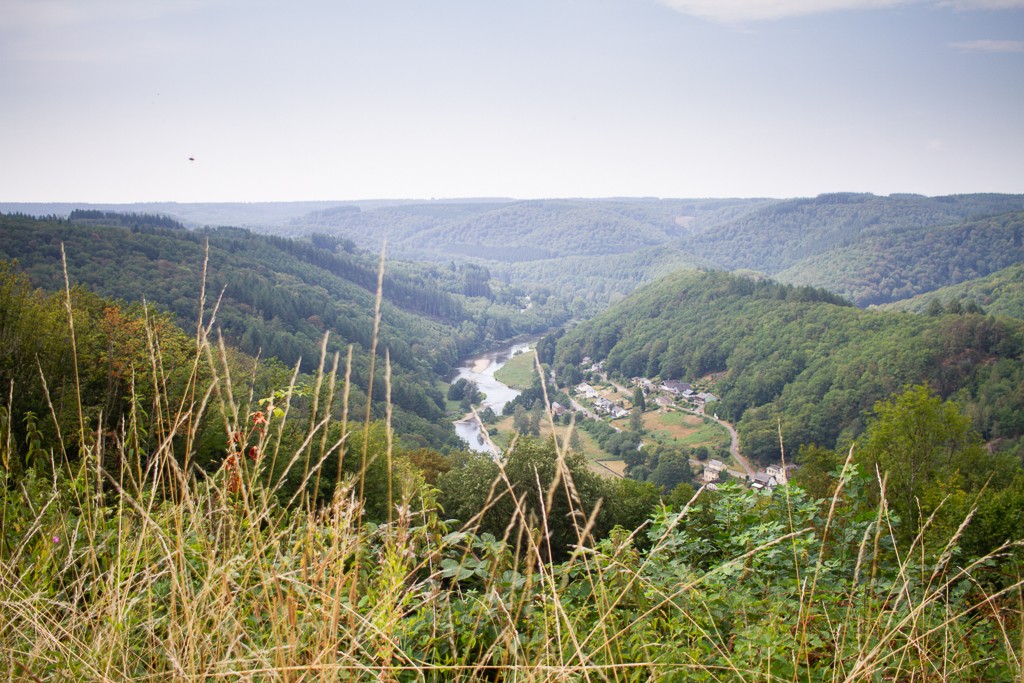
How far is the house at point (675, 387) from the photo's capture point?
308ft

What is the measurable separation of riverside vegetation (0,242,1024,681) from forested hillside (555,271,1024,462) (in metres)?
52.7

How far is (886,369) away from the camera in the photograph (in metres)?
67.4

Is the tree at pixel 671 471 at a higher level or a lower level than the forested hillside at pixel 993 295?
lower

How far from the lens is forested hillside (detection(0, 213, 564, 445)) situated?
63719 millimetres

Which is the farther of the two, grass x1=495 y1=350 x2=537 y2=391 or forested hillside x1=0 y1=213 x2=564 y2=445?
grass x1=495 y1=350 x2=537 y2=391

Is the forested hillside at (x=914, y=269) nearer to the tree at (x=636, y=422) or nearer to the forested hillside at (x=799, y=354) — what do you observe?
the forested hillside at (x=799, y=354)

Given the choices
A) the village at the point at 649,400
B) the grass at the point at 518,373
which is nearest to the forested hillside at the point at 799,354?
the village at the point at 649,400

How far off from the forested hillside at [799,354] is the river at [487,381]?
41.7 ft

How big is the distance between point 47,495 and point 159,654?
193cm

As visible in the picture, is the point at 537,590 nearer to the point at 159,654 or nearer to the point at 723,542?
the point at 723,542

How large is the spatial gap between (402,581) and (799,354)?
3608 inches

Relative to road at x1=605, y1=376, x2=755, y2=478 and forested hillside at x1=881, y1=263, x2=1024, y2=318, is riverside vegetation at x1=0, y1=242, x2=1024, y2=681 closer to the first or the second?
road at x1=605, y1=376, x2=755, y2=478

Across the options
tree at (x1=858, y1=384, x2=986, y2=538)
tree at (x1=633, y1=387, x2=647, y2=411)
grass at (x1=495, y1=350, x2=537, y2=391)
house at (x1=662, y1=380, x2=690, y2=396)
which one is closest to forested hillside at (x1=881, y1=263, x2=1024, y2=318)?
house at (x1=662, y1=380, x2=690, y2=396)

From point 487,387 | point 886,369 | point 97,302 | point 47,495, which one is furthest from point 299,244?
point 47,495
